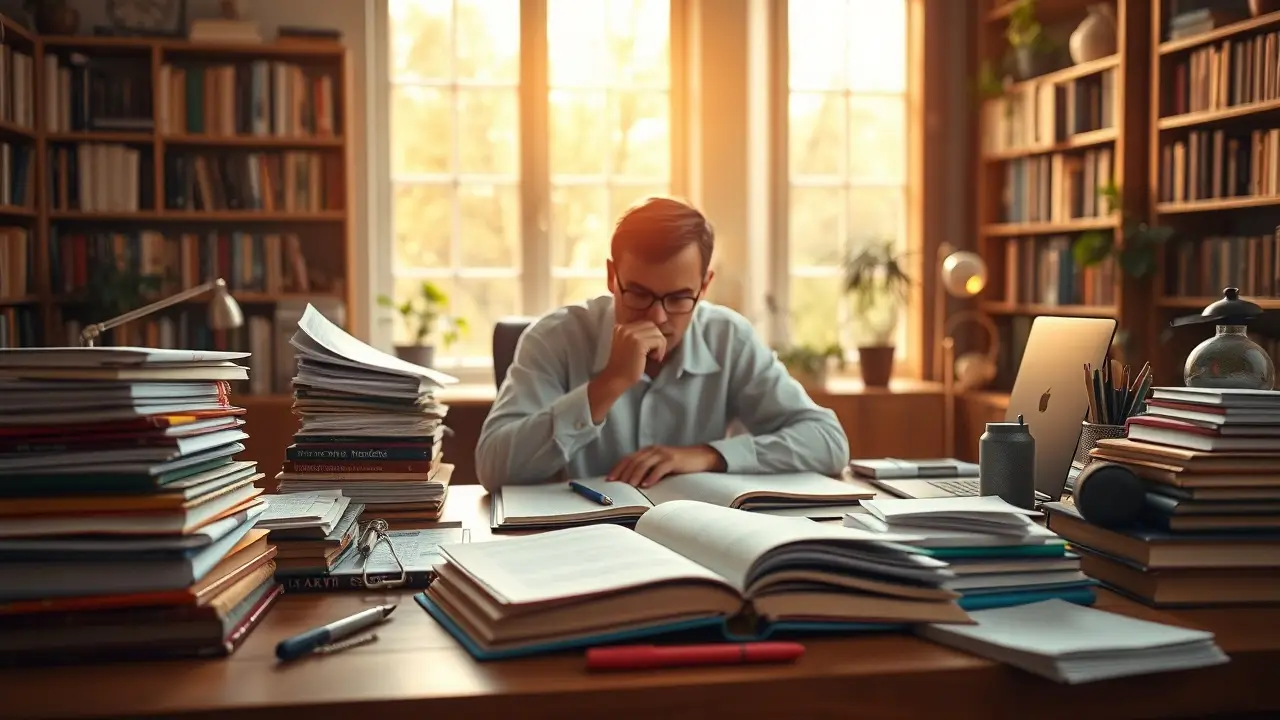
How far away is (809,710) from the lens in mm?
920

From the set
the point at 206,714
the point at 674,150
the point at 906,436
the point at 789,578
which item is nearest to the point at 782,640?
the point at 789,578

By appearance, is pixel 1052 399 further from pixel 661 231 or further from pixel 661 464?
pixel 661 231

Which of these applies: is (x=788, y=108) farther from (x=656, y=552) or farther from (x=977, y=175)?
(x=656, y=552)

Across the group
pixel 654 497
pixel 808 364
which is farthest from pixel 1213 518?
pixel 808 364

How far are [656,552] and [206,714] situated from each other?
16.8 inches

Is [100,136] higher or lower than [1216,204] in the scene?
higher

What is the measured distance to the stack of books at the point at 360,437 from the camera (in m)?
1.54

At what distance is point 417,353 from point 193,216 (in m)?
0.92

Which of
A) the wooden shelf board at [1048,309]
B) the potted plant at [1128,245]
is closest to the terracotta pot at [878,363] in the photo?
the wooden shelf board at [1048,309]

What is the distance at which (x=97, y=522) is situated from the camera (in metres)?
0.99

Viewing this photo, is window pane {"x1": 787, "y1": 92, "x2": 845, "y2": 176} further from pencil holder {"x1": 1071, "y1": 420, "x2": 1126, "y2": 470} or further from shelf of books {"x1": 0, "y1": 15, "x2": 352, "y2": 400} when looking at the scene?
pencil holder {"x1": 1071, "y1": 420, "x2": 1126, "y2": 470}

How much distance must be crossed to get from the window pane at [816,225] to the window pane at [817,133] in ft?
0.29

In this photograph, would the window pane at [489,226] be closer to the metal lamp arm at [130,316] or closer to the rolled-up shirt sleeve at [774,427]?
the metal lamp arm at [130,316]

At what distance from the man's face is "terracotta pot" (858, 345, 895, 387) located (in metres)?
2.28
